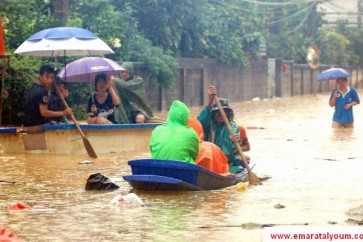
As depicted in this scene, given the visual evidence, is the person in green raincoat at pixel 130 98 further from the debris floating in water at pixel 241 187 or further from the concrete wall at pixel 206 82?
the concrete wall at pixel 206 82

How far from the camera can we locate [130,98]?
18.1 metres

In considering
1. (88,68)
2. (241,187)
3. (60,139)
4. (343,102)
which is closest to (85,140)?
(60,139)

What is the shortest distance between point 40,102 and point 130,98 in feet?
7.08

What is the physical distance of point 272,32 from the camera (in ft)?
171

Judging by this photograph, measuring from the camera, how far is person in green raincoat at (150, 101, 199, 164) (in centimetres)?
1196

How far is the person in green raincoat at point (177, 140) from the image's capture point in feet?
39.2

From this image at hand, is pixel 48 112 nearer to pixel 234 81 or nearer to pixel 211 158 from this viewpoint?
pixel 211 158

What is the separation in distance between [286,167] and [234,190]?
10.1 ft

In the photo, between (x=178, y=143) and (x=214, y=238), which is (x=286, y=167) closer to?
(x=178, y=143)

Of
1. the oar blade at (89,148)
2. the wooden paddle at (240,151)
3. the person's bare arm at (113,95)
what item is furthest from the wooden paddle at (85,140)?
the wooden paddle at (240,151)

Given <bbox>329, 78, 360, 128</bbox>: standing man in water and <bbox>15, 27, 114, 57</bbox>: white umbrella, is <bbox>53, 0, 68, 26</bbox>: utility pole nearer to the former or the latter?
<bbox>329, 78, 360, 128</bbox>: standing man in water

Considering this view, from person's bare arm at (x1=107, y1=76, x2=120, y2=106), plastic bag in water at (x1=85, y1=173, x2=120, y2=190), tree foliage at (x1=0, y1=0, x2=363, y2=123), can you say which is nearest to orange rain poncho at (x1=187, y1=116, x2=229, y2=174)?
plastic bag in water at (x1=85, y1=173, x2=120, y2=190)

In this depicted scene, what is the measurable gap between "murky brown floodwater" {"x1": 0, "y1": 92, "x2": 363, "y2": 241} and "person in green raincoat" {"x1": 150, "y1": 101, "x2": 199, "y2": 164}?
0.45 m

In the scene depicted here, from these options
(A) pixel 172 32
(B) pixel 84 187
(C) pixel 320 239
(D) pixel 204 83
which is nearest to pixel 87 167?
(B) pixel 84 187
